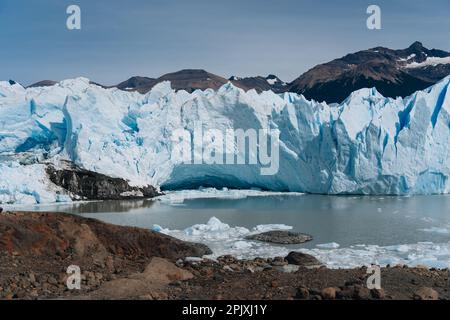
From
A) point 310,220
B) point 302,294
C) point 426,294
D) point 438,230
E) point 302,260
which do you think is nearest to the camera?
point 302,294

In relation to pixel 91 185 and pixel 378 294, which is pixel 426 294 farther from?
pixel 91 185

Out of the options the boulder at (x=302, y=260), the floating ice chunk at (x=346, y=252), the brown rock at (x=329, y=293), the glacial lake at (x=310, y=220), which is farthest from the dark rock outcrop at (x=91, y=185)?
the brown rock at (x=329, y=293)

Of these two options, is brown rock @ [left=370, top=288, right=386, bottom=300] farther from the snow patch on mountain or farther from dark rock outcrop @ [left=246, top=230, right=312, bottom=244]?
the snow patch on mountain

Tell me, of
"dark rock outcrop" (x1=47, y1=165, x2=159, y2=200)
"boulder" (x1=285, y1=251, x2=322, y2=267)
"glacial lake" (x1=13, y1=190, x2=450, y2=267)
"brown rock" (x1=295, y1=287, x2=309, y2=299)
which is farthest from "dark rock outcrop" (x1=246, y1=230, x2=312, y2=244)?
"dark rock outcrop" (x1=47, y1=165, x2=159, y2=200)

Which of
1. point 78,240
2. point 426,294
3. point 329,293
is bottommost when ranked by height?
point 426,294

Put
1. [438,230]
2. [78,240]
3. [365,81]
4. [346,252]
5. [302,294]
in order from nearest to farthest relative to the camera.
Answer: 1. [302,294]
2. [78,240]
3. [346,252]
4. [438,230]
5. [365,81]

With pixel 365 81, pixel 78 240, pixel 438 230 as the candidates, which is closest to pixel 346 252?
pixel 438 230

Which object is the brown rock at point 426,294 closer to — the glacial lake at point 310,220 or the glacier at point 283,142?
the glacial lake at point 310,220

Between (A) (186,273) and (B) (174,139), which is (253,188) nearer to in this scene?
(B) (174,139)
